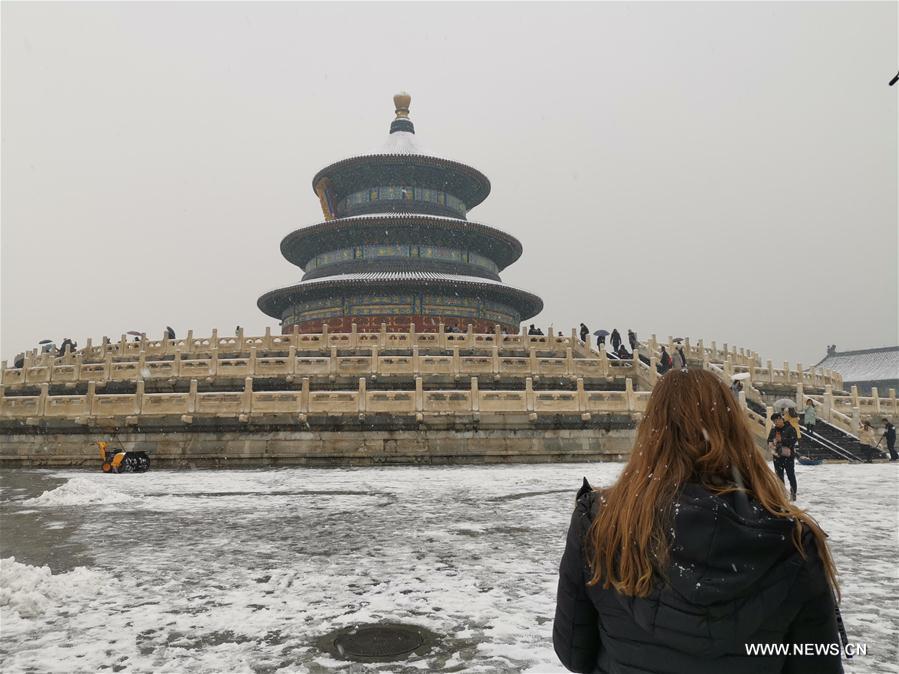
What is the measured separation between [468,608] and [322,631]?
3.75 feet

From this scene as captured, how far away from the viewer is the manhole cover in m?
4.14

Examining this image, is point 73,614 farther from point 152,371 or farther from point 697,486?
point 152,371

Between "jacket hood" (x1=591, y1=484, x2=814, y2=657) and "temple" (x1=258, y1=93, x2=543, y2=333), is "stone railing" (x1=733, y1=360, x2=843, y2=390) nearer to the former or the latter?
"temple" (x1=258, y1=93, x2=543, y2=333)

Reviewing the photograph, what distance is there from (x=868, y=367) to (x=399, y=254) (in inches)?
1989

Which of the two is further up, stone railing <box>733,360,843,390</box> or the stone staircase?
stone railing <box>733,360,843,390</box>

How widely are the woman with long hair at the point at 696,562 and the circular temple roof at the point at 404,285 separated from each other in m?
32.7

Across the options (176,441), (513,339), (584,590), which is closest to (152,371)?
(176,441)

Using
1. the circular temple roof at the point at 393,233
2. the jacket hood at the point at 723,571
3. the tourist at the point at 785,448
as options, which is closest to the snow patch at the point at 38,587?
the jacket hood at the point at 723,571

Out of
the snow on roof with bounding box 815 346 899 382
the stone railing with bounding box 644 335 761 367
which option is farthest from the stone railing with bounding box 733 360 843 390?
the snow on roof with bounding box 815 346 899 382

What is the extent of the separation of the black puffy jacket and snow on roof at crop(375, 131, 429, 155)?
1627 inches

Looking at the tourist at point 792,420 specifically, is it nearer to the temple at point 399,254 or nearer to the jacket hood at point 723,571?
the jacket hood at point 723,571

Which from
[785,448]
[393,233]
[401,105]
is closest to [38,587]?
[785,448]

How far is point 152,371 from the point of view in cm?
2092

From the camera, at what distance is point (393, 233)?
38562mm
